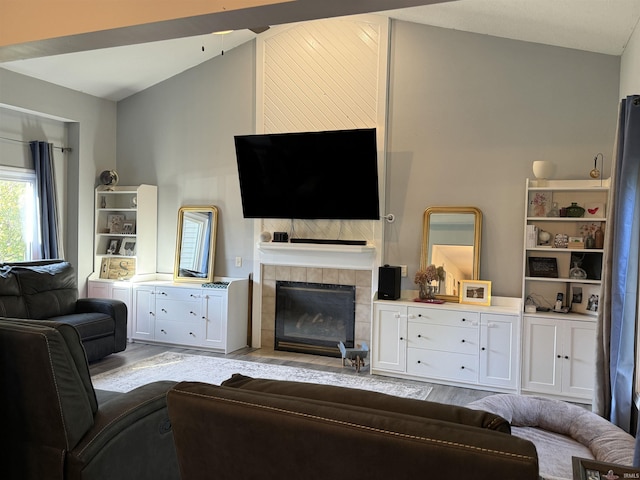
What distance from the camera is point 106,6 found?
232cm

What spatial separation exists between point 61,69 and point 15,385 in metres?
4.50

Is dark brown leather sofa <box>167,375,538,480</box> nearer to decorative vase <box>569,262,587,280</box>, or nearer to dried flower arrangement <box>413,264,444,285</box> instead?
dried flower arrangement <box>413,264,444,285</box>

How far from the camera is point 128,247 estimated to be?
6.29m

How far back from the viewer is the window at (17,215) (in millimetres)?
5527

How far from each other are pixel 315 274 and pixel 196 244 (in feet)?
5.10

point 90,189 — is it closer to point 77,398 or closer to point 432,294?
point 432,294

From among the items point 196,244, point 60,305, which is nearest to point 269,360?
point 196,244

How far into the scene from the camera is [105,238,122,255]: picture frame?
6.36 m

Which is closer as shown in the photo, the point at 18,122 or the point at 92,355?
the point at 92,355

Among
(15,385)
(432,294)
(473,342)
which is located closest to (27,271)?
(15,385)

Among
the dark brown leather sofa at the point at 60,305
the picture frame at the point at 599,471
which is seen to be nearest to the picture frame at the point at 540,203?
the picture frame at the point at 599,471

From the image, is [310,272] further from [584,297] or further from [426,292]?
[584,297]

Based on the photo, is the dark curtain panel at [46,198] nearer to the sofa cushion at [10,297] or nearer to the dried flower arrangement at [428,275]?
the sofa cushion at [10,297]

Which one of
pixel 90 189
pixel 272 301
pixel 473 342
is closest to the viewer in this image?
pixel 473 342
